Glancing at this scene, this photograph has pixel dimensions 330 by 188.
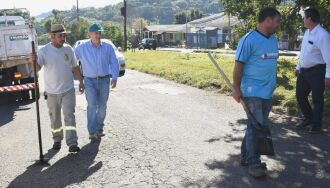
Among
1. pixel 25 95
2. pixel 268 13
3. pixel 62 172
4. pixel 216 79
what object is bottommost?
pixel 62 172

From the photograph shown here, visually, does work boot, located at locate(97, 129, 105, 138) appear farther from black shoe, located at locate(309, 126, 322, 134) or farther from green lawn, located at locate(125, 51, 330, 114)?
green lawn, located at locate(125, 51, 330, 114)

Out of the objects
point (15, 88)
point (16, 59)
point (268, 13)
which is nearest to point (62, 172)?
point (268, 13)

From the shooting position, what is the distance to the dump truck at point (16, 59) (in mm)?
11547

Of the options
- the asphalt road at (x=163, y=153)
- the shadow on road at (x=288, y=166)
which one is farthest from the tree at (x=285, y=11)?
the shadow on road at (x=288, y=166)

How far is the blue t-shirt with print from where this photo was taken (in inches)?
198

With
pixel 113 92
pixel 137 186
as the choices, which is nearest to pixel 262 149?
pixel 137 186

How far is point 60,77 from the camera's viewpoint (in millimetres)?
6605

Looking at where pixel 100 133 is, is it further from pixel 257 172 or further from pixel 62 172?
pixel 257 172

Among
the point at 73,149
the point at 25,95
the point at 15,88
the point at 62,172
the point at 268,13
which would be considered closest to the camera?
the point at 268,13

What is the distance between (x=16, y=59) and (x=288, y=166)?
819cm

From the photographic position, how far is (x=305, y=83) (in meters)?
7.46

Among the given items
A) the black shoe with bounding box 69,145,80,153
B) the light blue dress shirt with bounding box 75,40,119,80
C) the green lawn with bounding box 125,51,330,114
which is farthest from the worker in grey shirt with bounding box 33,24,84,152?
the green lawn with bounding box 125,51,330,114

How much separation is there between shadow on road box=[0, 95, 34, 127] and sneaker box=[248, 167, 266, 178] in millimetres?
5555

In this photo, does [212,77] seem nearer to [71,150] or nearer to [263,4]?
[263,4]
